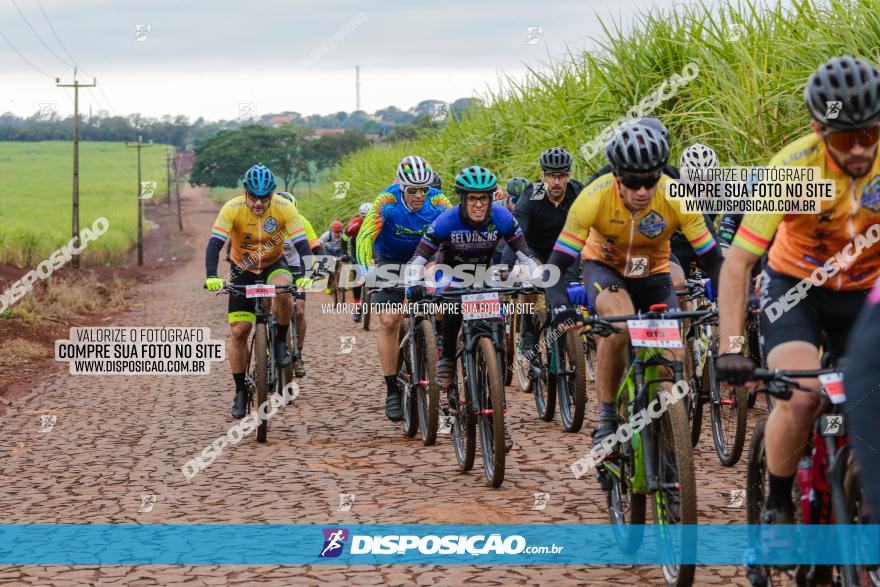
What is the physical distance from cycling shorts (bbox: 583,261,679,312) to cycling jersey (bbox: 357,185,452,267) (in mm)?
3252

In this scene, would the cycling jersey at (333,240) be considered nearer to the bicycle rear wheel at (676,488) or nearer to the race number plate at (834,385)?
the bicycle rear wheel at (676,488)

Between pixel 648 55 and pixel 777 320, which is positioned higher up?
pixel 648 55

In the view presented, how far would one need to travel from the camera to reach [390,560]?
6.14 meters

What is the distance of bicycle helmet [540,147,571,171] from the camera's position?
400 inches

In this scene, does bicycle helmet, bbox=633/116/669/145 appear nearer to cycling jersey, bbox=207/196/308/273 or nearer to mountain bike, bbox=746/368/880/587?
mountain bike, bbox=746/368/880/587

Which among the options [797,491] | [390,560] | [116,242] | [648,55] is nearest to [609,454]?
[390,560]

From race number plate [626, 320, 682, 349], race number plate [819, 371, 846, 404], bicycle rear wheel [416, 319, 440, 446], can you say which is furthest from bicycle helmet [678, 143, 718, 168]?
race number plate [819, 371, 846, 404]

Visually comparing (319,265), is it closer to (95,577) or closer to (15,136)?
(95,577)

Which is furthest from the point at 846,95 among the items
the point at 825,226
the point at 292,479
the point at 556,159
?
the point at 556,159

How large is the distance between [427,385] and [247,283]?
111 inches

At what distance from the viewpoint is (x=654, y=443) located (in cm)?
542

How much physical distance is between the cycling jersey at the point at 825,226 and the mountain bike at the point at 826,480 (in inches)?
25.6

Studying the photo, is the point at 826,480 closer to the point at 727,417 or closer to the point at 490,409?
the point at 490,409

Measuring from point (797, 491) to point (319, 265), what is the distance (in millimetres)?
7302
